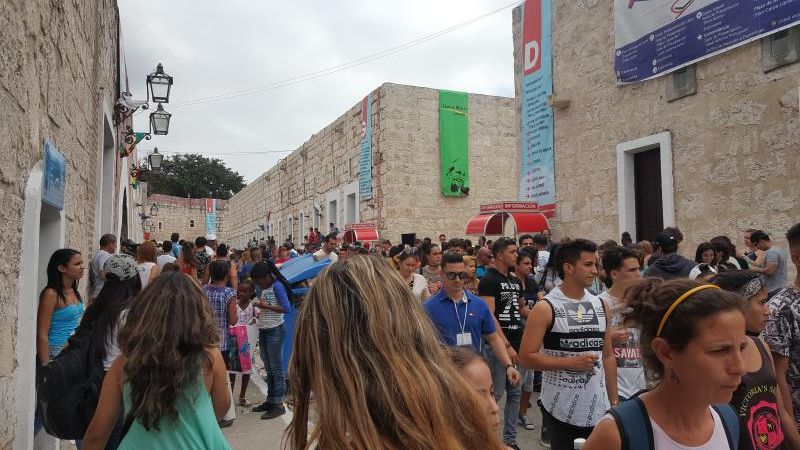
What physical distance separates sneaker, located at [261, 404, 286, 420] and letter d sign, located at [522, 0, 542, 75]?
30.6 feet

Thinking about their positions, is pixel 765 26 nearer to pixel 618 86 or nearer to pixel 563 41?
pixel 618 86

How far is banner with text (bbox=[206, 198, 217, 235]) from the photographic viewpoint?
4756cm

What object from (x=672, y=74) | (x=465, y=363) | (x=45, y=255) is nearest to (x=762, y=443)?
(x=465, y=363)

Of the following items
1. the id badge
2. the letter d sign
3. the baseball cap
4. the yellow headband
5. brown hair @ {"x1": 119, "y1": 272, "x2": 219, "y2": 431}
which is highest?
the letter d sign

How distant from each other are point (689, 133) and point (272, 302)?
6958mm

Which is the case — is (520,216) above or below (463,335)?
above

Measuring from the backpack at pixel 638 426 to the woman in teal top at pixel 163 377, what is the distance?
155cm

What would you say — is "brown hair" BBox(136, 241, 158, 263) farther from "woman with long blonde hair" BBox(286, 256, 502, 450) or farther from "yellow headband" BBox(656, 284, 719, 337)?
"yellow headband" BBox(656, 284, 719, 337)

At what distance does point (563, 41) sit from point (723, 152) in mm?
4416

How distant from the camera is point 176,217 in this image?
44000 mm

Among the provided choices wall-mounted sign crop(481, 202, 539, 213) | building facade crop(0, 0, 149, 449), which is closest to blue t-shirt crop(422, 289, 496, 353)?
building facade crop(0, 0, 149, 449)

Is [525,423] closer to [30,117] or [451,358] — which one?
[451,358]

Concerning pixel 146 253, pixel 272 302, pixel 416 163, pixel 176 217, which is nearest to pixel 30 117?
pixel 272 302

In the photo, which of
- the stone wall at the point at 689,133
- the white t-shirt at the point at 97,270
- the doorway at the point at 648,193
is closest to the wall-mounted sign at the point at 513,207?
the stone wall at the point at 689,133
